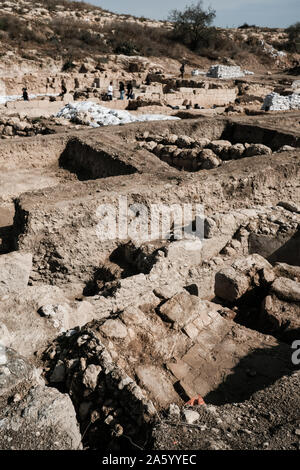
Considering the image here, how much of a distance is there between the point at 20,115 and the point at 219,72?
19664 mm

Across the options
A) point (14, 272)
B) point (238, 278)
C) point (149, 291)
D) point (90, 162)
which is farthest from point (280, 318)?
point (90, 162)

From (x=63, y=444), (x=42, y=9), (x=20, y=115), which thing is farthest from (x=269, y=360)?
(x=42, y=9)

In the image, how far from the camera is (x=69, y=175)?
9.38 m

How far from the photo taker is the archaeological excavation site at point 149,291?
2.61m

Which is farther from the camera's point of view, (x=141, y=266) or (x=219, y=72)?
(x=219, y=72)

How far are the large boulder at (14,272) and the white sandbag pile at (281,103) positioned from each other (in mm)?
13762

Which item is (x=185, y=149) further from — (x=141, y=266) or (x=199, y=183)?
(x=141, y=266)

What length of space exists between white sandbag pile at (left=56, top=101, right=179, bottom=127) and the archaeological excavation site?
2.86 ft

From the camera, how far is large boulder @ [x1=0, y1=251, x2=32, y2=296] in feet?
15.5

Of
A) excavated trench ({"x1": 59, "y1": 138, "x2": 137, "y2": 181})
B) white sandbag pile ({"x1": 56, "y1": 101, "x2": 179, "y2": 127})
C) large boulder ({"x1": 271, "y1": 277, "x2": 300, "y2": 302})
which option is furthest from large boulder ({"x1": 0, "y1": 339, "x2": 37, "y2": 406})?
white sandbag pile ({"x1": 56, "y1": 101, "x2": 179, "y2": 127})

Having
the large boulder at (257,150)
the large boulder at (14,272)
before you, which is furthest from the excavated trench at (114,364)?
the large boulder at (257,150)

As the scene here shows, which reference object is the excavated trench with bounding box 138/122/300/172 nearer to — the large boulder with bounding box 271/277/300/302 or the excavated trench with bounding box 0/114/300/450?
the excavated trench with bounding box 0/114/300/450

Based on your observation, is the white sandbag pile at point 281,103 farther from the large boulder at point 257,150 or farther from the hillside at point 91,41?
the hillside at point 91,41

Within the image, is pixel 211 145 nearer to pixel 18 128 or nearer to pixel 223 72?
pixel 18 128
